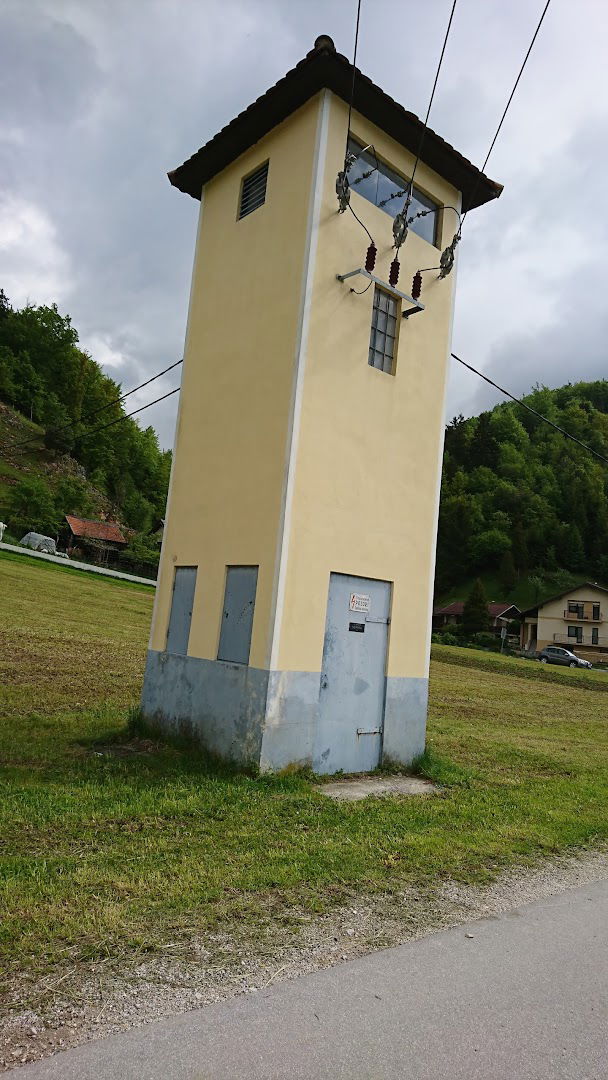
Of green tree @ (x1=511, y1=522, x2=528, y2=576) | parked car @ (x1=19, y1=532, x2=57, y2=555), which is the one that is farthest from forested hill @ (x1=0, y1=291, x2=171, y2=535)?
green tree @ (x1=511, y1=522, x2=528, y2=576)

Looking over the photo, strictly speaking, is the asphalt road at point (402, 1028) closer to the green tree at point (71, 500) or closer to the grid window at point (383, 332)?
the grid window at point (383, 332)

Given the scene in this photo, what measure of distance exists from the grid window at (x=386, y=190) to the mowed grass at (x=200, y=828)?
25.0 ft

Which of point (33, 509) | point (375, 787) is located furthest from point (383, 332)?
point (33, 509)

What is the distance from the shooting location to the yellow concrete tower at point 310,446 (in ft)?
27.5

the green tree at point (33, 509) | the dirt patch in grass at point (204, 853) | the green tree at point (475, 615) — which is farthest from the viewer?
the green tree at point (475, 615)

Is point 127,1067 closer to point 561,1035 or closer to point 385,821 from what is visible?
point 561,1035

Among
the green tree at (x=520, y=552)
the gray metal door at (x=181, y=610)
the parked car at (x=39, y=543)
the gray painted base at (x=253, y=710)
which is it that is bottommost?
the gray painted base at (x=253, y=710)

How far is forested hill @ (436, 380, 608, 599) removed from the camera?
105 metres

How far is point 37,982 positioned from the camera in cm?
352

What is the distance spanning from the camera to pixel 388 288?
9484 mm

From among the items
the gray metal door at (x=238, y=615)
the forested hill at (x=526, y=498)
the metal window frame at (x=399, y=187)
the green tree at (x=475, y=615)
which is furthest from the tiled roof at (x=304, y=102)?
the forested hill at (x=526, y=498)

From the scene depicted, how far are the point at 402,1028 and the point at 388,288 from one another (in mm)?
8440

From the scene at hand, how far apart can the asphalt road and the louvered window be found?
9396mm

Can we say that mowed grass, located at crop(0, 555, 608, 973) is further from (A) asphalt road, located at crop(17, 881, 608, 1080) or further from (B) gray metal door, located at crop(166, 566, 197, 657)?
(B) gray metal door, located at crop(166, 566, 197, 657)
